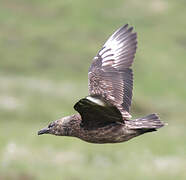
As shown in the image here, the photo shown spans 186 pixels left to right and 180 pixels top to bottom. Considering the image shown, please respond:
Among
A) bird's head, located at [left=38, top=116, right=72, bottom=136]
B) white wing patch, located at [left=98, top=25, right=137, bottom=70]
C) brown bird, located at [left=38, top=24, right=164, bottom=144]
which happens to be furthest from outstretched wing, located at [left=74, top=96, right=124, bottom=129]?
white wing patch, located at [left=98, top=25, right=137, bottom=70]

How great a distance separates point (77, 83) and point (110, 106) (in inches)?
821

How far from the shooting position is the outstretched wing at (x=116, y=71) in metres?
10.4

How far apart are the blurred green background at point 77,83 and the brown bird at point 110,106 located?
6.46 m

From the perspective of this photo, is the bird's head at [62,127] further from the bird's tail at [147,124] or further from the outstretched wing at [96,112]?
the bird's tail at [147,124]

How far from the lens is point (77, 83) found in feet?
95.9

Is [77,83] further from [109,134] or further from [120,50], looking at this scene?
[109,134]

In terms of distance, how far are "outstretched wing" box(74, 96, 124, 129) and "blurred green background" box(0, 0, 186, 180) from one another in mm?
8133

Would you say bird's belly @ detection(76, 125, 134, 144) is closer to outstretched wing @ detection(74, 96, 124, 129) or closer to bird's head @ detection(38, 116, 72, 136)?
outstretched wing @ detection(74, 96, 124, 129)

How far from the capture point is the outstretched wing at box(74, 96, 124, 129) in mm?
8031

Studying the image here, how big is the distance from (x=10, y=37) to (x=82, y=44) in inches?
140

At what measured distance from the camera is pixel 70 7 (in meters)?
41.3

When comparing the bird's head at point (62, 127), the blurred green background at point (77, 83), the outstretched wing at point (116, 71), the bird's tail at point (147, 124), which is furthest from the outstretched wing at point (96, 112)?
the blurred green background at point (77, 83)

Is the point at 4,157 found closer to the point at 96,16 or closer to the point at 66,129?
the point at 66,129

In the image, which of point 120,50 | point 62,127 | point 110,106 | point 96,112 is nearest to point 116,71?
point 120,50
